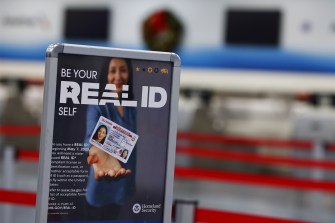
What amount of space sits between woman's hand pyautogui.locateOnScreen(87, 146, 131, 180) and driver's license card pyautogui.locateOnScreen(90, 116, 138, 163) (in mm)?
19

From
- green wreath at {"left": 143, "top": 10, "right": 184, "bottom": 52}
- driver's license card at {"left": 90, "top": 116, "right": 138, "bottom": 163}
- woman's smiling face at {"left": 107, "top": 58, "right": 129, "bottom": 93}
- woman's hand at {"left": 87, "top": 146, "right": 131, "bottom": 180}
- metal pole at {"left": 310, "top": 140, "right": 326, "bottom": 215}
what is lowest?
metal pole at {"left": 310, "top": 140, "right": 326, "bottom": 215}

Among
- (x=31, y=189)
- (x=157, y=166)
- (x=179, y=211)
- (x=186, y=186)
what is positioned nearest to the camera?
(x=157, y=166)

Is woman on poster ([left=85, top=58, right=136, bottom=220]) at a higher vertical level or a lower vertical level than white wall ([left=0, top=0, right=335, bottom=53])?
lower

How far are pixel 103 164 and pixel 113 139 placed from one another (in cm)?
12

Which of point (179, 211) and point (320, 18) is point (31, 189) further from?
point (320, 18)

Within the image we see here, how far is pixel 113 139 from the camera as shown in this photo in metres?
3.09

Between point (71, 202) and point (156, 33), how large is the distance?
9660 millimetres

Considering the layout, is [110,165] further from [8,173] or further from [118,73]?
[8,173]

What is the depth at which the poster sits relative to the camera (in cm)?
298

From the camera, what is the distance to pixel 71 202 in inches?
118

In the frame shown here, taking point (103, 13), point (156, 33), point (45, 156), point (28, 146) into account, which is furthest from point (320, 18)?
point (45, 156)

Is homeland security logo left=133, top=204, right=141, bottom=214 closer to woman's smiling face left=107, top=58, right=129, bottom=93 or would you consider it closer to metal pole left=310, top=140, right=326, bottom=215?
woman's smiling face left=107, top=58, right=129, bottom=93

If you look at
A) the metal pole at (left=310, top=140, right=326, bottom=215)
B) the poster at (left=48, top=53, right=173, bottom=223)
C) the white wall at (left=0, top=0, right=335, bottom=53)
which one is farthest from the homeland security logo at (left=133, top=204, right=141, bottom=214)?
the white wall at (left=0, top=0, right=335, bottom=53)

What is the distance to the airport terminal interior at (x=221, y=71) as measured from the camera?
10047mm
